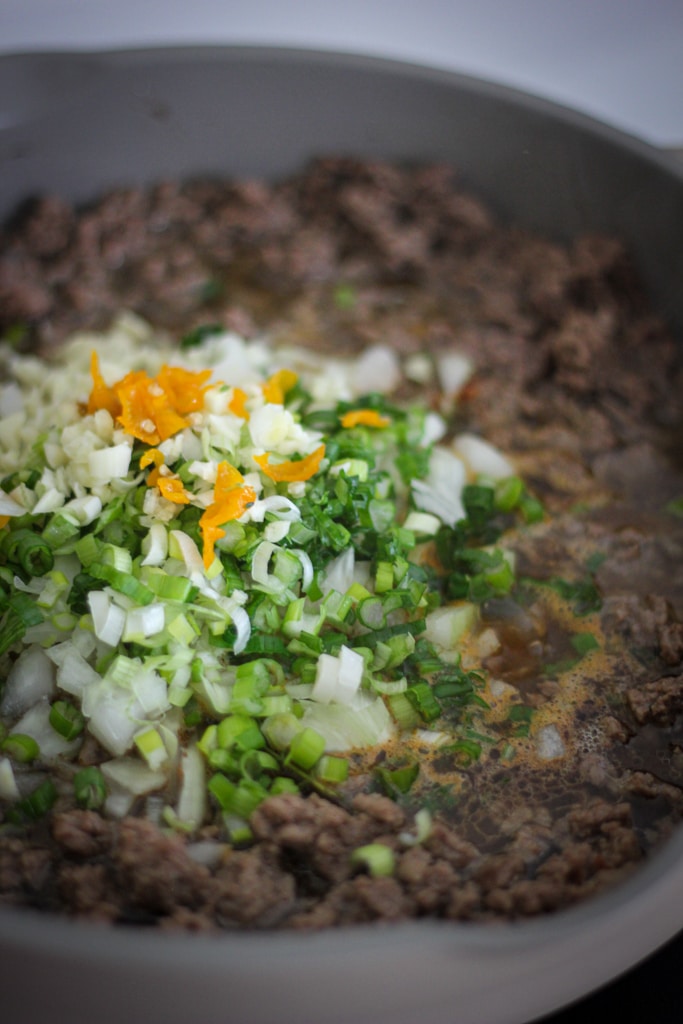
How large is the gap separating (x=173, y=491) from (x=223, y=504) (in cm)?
7

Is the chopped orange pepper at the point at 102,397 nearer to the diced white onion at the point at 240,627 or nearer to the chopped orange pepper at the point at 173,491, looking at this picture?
the chopped orange pepper at the point at 173,491

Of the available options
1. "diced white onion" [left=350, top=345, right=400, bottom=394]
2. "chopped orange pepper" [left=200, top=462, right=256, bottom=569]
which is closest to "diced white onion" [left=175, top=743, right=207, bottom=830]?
"chopped orange pepper" [left=200, top=462, right=256, bottom=569]

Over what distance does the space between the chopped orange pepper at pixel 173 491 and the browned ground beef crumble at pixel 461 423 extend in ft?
1.15

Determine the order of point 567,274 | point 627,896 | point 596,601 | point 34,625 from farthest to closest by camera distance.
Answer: point 567,274 < point 596,601 < point 34,625 < point 627,896

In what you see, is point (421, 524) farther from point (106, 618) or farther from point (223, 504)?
point (106, 618)

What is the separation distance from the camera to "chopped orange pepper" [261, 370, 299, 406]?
1.41m

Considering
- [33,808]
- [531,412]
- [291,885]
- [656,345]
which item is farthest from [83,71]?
[291,885]

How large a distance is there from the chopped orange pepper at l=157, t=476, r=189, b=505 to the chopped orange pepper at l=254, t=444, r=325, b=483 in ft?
0.38

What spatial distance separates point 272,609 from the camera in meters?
1.22

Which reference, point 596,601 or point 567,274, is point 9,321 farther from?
point 596,601

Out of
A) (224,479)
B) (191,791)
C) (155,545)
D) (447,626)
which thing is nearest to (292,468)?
(224,479)

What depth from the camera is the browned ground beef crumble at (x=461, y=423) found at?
103 centimetres

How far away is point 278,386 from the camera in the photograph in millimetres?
1512

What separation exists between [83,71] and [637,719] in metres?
1.51
